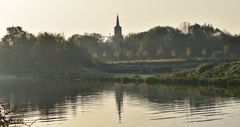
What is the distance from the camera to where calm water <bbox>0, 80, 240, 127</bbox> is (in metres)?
35.8

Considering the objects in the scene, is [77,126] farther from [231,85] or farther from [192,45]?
[192,45]

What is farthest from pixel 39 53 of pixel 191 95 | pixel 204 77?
pixel 191 95

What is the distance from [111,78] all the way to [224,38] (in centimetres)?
7276

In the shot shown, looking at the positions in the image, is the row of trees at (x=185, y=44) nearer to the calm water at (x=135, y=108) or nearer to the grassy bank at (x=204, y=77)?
the grassy bank at (x=204, y=77)

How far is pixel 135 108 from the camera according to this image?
147 ft

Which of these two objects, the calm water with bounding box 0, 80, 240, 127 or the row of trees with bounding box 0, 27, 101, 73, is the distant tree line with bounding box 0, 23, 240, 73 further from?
the calm water with bounding box 0, 80, 240, 127

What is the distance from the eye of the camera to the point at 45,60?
116875 millimetres

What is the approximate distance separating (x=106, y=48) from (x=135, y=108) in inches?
5304

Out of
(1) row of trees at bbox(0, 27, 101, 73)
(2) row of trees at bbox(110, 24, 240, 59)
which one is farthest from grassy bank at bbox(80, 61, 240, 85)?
(2) row of trees at bbox(110, 24, 240, 59)

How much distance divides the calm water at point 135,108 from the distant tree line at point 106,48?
170 ft

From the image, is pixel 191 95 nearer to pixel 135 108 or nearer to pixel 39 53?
pixel 135 108

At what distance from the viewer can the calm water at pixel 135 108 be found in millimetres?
35775

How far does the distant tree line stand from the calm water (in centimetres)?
5171

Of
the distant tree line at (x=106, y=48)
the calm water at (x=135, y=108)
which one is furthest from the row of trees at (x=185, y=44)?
the calm water at (x=135, y=108)
